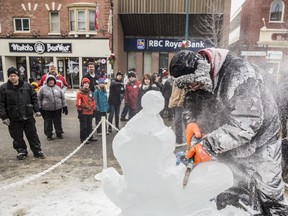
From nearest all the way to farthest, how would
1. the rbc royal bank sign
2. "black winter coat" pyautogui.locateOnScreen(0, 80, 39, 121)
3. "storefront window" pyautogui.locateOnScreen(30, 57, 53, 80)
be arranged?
"black winter coat" pyautogui.locateOnScreen(0, 80, 39, 121) < "storefront window" pyautogui.locateOnScreen(30, 57, 53, 80) < the rbc royal bank sign

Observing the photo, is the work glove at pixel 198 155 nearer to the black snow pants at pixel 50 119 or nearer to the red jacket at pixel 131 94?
the black snow pants at pixel 50 119

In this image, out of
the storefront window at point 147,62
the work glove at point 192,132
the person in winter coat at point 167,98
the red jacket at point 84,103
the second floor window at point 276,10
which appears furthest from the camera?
the storefront window at point 147,62

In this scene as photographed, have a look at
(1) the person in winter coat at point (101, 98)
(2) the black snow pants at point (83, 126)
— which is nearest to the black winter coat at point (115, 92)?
(1) the person in winter coat at point (101, 98)

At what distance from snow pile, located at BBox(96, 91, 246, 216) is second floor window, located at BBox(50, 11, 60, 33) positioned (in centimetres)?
1865

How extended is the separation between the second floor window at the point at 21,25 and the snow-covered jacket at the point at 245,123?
19.4 metres

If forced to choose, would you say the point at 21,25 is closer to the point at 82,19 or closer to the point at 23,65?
the point at 23,65

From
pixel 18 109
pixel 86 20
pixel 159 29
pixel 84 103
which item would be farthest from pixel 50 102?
pixel 159 29

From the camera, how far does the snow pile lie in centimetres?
141

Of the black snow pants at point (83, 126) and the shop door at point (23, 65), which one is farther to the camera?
the shop door at point (23, 65)

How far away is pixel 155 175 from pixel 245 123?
0.59 metres

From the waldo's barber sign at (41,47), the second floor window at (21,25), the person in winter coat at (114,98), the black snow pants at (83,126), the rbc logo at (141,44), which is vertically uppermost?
the second floor window at (21,25)

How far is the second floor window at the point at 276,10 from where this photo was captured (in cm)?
1947

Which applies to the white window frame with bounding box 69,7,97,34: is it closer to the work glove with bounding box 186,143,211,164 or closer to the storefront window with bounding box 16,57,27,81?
the storefront window with bounding box 16,57,27,81

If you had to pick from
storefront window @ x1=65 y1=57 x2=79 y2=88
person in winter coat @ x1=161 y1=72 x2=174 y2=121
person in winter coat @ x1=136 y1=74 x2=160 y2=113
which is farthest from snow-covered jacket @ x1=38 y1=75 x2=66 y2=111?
storefront window @ x1=65 y1=57 x2=79 y2=88
